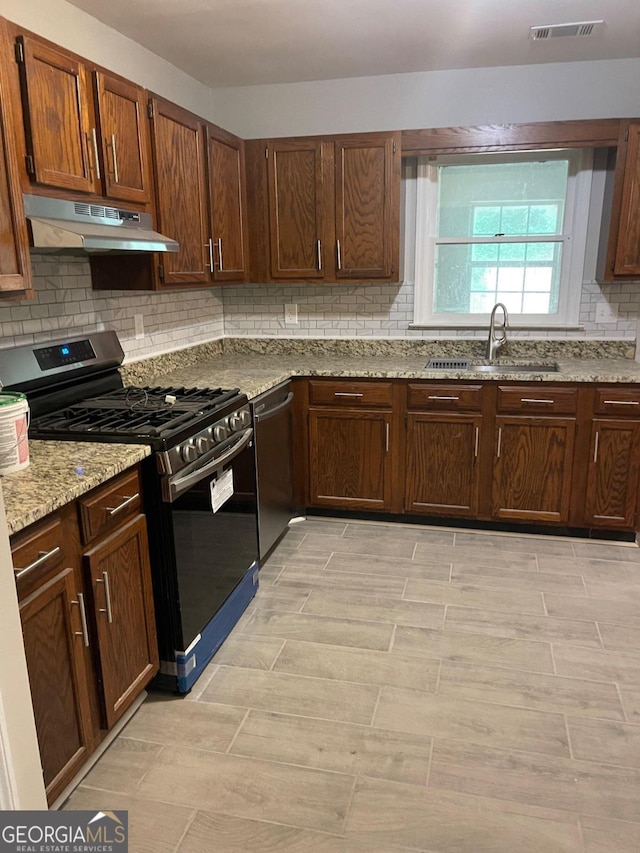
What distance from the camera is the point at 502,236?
3803mm

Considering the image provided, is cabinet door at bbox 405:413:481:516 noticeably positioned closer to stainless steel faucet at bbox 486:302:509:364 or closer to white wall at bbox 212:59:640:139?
stainless steel faucet at bbox 486:302:509:364

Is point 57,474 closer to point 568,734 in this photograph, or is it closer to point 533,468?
point 568,734

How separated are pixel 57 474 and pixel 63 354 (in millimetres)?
926

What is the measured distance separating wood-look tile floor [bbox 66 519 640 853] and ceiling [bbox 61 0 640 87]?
99.8 inches

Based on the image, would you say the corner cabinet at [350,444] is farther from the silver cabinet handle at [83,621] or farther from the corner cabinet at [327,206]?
the silver cabinet handle at [83,621]

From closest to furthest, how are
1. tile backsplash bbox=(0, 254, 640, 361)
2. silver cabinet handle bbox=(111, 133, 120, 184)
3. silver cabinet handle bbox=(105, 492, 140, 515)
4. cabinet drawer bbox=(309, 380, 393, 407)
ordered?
silver cabinet handle bbox=(105, 492, 140, 515)
silver cabinet handle bbox=(111, 133, 120, 184)
tile backsplash bbox=(0, 254, 640, 361)
cabinet drawer bbox=(309, 380, 393, 407)

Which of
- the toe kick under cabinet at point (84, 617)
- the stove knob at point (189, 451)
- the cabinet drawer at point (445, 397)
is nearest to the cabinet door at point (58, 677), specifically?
the toe kick under cabinet at point (84, 617)

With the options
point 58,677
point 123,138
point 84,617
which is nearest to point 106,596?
point 84,617

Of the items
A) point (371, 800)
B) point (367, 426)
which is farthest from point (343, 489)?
point (371, 800)

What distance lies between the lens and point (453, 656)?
2473mm

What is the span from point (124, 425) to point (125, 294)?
3.71 ft

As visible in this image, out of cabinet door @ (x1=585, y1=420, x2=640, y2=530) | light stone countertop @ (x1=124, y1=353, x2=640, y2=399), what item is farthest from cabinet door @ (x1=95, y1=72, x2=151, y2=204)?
cabinet door @ (x1=585, y1=420, x2=640, y2=530)

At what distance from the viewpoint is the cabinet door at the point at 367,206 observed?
138 inches

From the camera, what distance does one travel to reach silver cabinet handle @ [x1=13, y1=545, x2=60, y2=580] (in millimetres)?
1502
